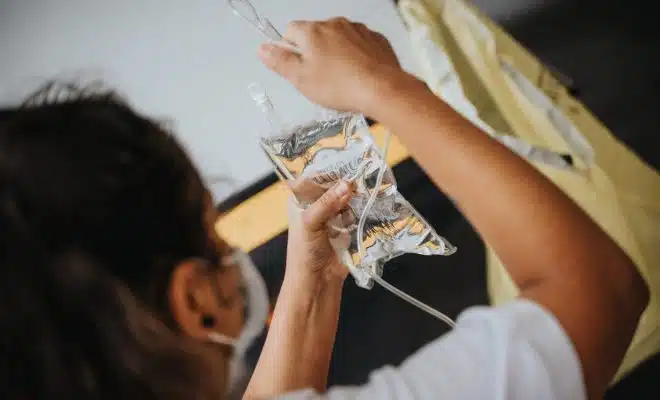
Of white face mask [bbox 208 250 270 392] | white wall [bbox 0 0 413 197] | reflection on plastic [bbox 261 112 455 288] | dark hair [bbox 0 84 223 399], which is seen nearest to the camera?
dark hair [bbox 0 84 223 399]

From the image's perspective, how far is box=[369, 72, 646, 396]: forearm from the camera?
38 centimetres

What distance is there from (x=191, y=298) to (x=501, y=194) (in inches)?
8.8

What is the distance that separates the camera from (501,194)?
39 cm

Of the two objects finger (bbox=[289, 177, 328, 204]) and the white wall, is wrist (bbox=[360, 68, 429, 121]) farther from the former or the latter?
the white wall

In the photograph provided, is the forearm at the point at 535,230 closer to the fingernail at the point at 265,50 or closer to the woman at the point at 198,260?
the woman at the point at 198,260

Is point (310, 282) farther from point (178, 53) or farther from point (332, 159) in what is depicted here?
point (178, 53)

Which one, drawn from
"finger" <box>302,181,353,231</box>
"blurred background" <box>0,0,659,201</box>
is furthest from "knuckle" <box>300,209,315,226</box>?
"blurred background" <box>0,0,659,201</box>

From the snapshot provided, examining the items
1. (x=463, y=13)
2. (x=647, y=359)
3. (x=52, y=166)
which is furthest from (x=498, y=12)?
(x=52, y=166)

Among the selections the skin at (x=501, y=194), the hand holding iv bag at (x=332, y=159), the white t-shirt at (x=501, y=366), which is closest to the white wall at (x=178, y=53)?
the hand holding iv bag at (x=332, y=159)

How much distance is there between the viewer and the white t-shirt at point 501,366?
0.35m

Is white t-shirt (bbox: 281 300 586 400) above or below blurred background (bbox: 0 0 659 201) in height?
below

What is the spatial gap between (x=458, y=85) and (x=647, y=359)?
48cm

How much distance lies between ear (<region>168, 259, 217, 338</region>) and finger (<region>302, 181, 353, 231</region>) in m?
0.15

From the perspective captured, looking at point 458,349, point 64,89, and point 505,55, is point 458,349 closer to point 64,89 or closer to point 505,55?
point 64,89
